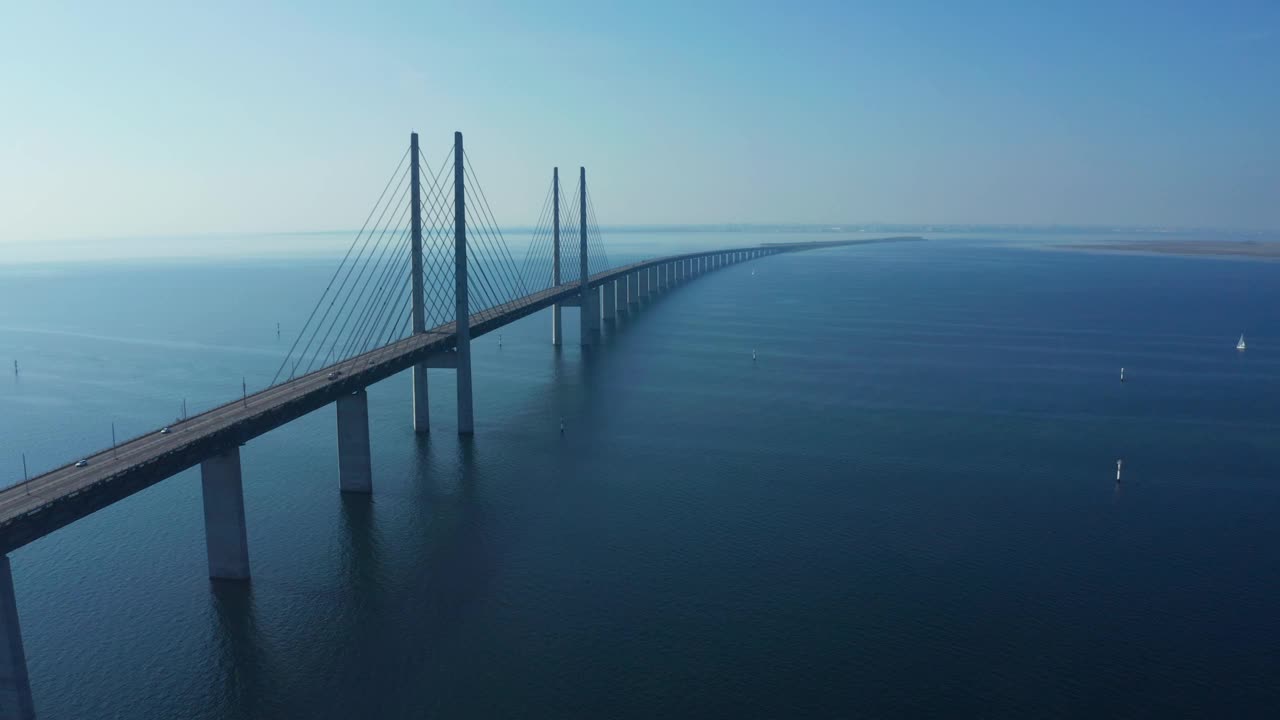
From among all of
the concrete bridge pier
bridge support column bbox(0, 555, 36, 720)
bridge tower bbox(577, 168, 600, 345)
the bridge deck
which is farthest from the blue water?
the concrete bridge pier

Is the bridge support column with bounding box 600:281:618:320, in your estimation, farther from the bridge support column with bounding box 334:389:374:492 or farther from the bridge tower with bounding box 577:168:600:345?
the bridge support column with bounding box 334:389:374:492

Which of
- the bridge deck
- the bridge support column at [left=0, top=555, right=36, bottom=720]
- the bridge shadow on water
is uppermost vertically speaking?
the bridge deck

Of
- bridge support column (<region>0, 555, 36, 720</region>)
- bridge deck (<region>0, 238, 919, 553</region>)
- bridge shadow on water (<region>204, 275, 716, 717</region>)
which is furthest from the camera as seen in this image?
bridge shadow on water (<region>204, 275, 716, 717</region>)

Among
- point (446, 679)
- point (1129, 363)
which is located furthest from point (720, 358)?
point (446, 679)

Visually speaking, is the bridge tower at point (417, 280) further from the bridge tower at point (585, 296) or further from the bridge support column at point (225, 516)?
the bridge tower at point (585, 296)

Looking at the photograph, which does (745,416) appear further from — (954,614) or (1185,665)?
(1185,665)

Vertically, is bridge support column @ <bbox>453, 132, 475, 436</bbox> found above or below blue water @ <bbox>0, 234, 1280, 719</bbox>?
above

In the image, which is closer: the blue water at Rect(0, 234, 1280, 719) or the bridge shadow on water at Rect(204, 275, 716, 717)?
the bridge shadow on water at Rect(204, 275, 716, 717)
